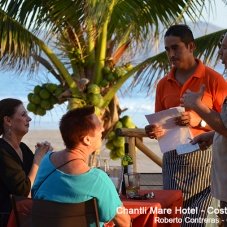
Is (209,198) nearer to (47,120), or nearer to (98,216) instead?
(98,216)

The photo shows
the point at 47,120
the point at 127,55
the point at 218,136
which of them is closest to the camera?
the point at 218,136

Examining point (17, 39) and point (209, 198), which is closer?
point (209, 198)

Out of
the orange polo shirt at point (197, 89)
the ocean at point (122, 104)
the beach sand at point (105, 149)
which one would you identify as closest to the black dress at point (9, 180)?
the orange polo shirt at point (197, 89)

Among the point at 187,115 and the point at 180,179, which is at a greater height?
the point at 187,115

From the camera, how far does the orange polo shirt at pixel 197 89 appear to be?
17.9 ft

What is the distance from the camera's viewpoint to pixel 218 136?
4.32 meters

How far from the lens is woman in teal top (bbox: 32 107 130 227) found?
4.03 m

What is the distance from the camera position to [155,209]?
4.58 meters

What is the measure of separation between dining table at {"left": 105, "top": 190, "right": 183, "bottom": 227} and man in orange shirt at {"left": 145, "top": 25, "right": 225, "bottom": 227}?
618 mm

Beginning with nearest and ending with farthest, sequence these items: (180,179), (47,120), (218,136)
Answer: (218,136) → (180,179) → (47,120)

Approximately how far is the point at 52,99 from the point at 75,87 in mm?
315

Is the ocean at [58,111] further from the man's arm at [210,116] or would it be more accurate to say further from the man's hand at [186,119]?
the man's arm at [210,116]

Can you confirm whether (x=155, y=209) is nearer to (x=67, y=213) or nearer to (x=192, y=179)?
(x=67, y=213)

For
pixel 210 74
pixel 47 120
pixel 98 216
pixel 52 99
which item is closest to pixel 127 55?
pixel 52 99
